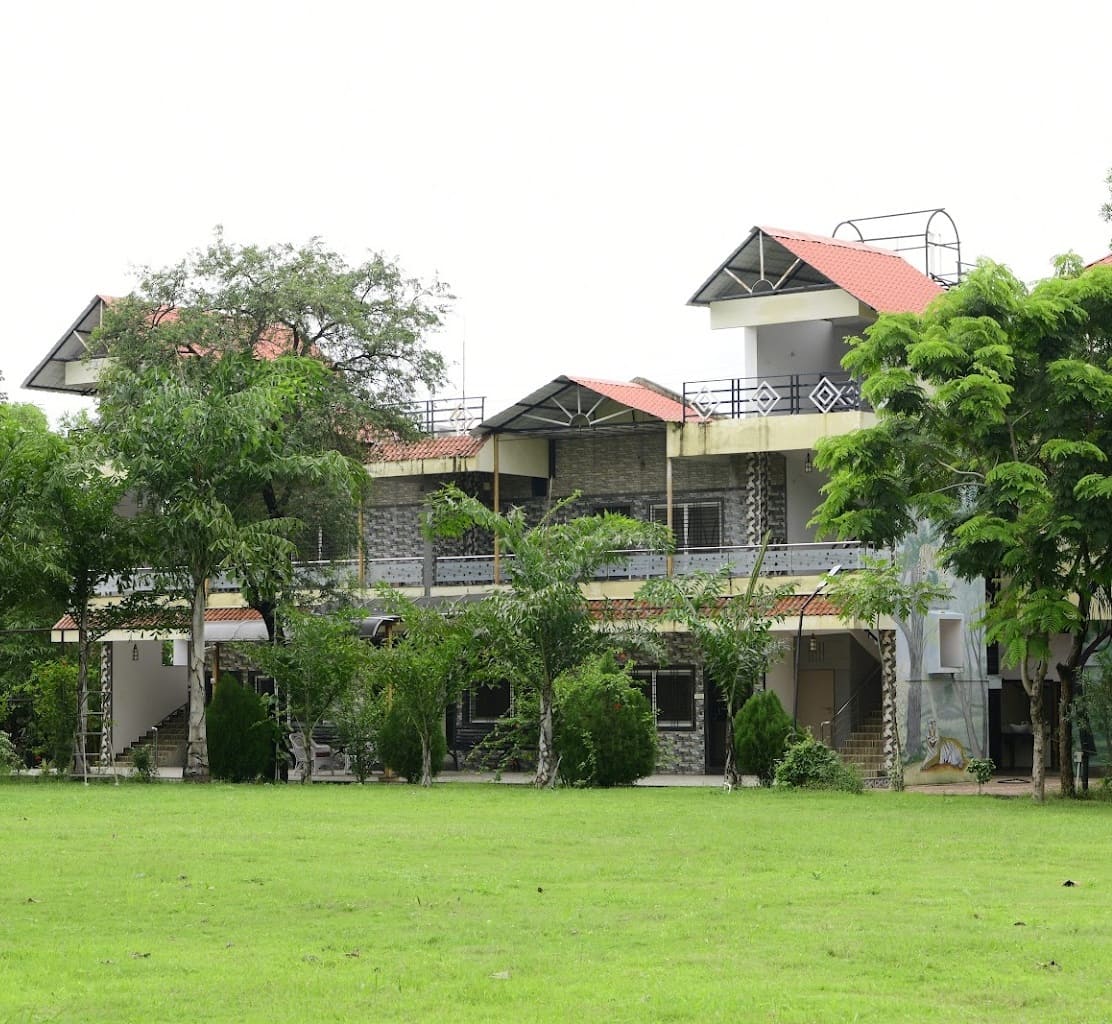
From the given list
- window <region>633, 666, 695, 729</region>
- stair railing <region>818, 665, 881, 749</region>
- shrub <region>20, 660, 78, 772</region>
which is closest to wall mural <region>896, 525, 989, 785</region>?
stair railing <region>818, 665, 881, 749</region>

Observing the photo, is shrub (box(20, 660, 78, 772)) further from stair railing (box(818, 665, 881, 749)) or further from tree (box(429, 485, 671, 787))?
stair railing (box(818, 665, 881, 749))

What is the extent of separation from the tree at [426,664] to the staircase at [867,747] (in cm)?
757

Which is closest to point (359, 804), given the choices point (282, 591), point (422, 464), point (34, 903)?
point (282, 591)

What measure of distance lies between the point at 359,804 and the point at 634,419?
13975 mm

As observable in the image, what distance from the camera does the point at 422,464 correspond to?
3891cm

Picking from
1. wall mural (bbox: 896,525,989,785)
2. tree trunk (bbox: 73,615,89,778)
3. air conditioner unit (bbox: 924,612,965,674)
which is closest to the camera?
tree trunk (bbox: 73,615,89,778)

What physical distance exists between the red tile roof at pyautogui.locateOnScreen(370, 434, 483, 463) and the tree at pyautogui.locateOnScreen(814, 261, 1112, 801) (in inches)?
547

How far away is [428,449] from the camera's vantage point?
38969mm

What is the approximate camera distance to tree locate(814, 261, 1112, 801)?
23.7m

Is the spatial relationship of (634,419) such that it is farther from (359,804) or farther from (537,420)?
(359,804)

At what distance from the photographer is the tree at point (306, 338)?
34.1 metres

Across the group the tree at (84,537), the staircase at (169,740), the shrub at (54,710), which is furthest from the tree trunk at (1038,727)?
the staircase at (169,740)

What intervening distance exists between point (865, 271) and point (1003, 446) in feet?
39.8

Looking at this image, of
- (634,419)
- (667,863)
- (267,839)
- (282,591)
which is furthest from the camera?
(634,419)
